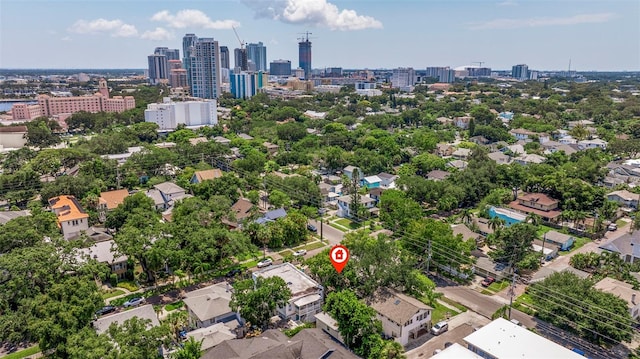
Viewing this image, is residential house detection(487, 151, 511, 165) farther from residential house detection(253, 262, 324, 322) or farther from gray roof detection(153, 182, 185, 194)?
residential house detection(253, 262, 324, 322)

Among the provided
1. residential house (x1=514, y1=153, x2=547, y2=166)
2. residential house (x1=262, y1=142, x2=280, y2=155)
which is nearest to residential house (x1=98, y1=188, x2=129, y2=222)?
residential house (x1=262, y1=142, x2=280, y2=155)

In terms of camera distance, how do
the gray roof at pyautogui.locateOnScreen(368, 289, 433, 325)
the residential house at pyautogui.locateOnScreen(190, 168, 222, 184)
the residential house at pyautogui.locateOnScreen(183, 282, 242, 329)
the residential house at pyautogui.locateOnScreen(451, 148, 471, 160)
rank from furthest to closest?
the residential house at pyautogui.locateOnScreen(451, 148, 471, 160) → the residential house at pyautogui.locateOnScreen(190, 168, 222, 184) → the residential house at pyautogui.locateOnScreen(183, 282, 242, 329) → the gray roof at pyautogui.locateOnScreen(368, 289, 433, 325)

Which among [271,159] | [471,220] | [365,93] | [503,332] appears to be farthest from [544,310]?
[365,93]

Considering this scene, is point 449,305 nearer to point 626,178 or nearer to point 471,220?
point 471,220

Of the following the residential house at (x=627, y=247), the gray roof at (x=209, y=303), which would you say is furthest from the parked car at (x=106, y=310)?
the residential house at (x=627, y=247)

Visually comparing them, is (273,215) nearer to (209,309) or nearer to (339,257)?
(339,257)

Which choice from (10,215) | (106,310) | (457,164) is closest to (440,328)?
(106,310)
